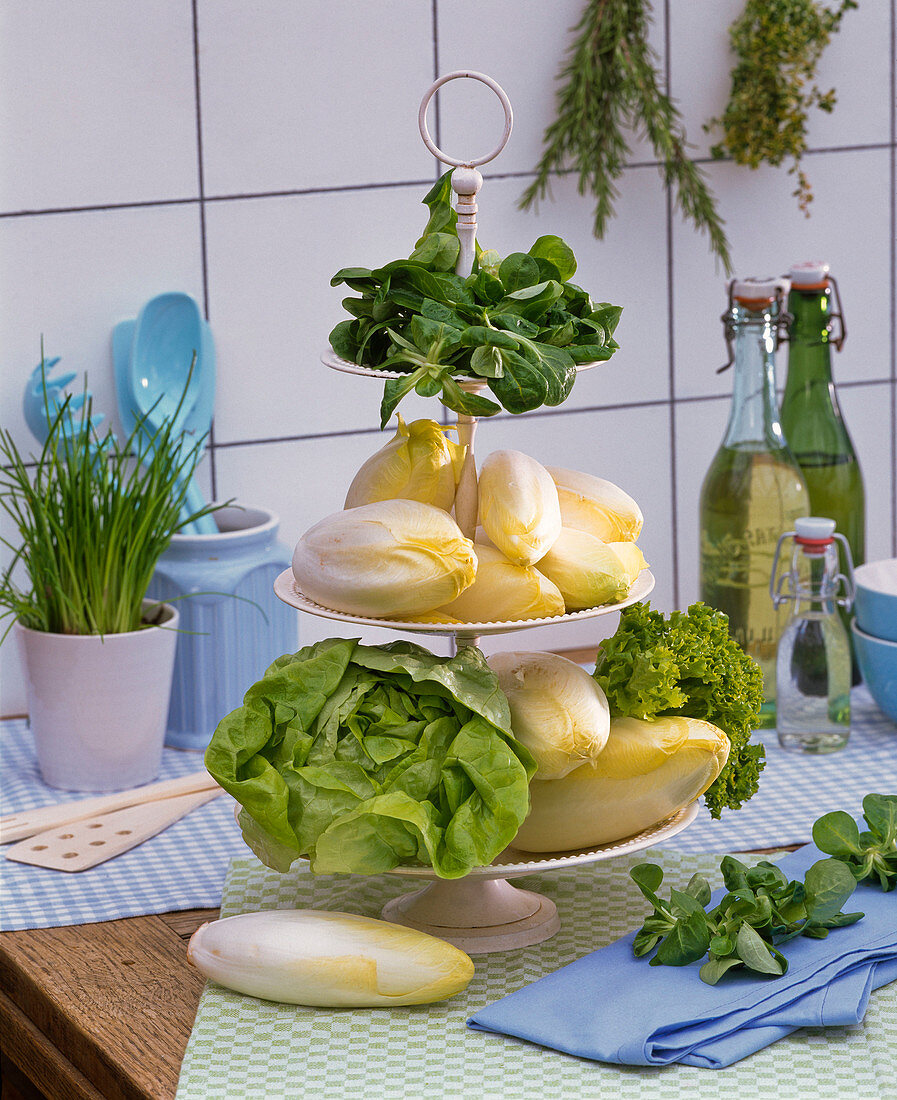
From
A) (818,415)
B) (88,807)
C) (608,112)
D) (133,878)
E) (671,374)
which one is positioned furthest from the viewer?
(671,374)

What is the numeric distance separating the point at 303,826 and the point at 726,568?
0.62m

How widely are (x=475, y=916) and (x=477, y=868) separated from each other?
9 cm

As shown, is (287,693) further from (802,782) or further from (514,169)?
(514,169)

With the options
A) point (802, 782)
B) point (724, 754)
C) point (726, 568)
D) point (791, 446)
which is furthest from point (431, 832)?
point (791, 446)

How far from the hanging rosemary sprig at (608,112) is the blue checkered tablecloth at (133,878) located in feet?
2.43

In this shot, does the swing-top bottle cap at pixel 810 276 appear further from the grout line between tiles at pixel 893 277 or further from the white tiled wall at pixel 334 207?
the grout line between tiles at pixel 893 277

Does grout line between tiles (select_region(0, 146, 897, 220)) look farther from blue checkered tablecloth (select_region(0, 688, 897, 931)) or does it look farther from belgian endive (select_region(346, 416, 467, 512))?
belgian endive (select_region(346, 416, 467, 512))

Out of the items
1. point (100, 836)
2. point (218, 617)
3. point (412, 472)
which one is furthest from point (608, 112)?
point (100, 836)

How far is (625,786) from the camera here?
2.76ft

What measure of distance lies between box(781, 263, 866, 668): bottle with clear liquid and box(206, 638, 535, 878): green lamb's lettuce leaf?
0.65 m

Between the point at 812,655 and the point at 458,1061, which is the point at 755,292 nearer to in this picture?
the point at 812,655

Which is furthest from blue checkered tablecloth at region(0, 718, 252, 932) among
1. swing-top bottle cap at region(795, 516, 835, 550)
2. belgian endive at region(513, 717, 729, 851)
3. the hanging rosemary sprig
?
the hanging rosemary sprig

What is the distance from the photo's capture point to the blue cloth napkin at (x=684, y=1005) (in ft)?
2.39

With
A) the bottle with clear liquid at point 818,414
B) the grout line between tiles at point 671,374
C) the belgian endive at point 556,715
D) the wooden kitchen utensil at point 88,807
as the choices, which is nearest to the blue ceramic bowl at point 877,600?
the bottle with clear liquid at point 818,414
